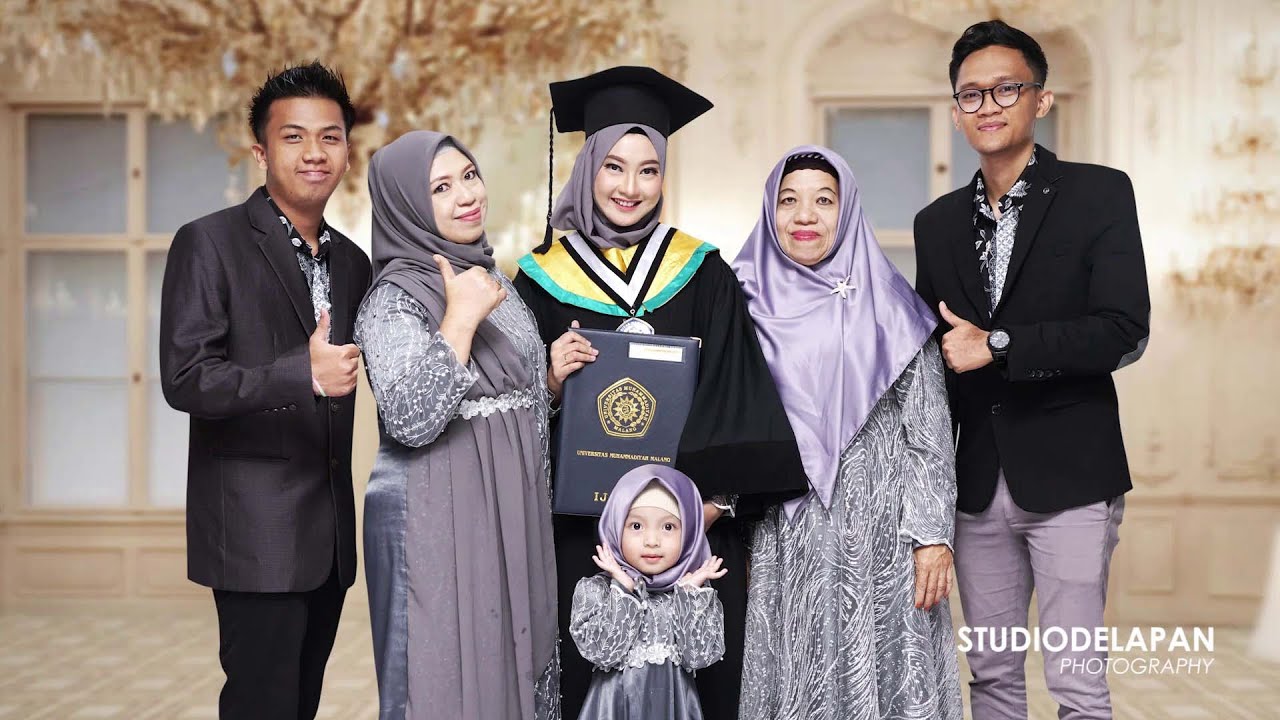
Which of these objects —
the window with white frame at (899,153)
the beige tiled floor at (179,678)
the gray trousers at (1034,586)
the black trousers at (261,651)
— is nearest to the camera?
the black trousers at (261,651)

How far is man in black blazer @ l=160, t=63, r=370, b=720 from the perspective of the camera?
2.21m

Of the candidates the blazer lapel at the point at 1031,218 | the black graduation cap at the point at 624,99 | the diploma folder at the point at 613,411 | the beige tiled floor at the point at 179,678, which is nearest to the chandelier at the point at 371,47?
the beige tiled floor at the point at 179,678

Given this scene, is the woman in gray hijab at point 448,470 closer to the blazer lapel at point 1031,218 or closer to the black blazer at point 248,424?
the black blazer at point 248,424

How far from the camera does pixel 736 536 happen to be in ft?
8.27

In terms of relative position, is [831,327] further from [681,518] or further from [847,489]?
[681,518]

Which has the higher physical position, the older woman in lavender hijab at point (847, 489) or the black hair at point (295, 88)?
the black hair at point (295, 88)

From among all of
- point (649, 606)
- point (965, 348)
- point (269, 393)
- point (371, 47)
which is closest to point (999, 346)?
point (965, 348)

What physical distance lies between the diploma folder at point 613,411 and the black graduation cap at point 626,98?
551 mm

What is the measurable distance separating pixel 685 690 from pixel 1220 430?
4552mm

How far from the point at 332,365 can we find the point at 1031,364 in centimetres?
151

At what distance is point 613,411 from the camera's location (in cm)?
240

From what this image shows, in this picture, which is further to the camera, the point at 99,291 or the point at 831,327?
the point at 99,291

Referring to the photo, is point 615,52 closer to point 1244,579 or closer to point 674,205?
point 674,205

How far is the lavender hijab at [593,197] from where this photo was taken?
2.54m
